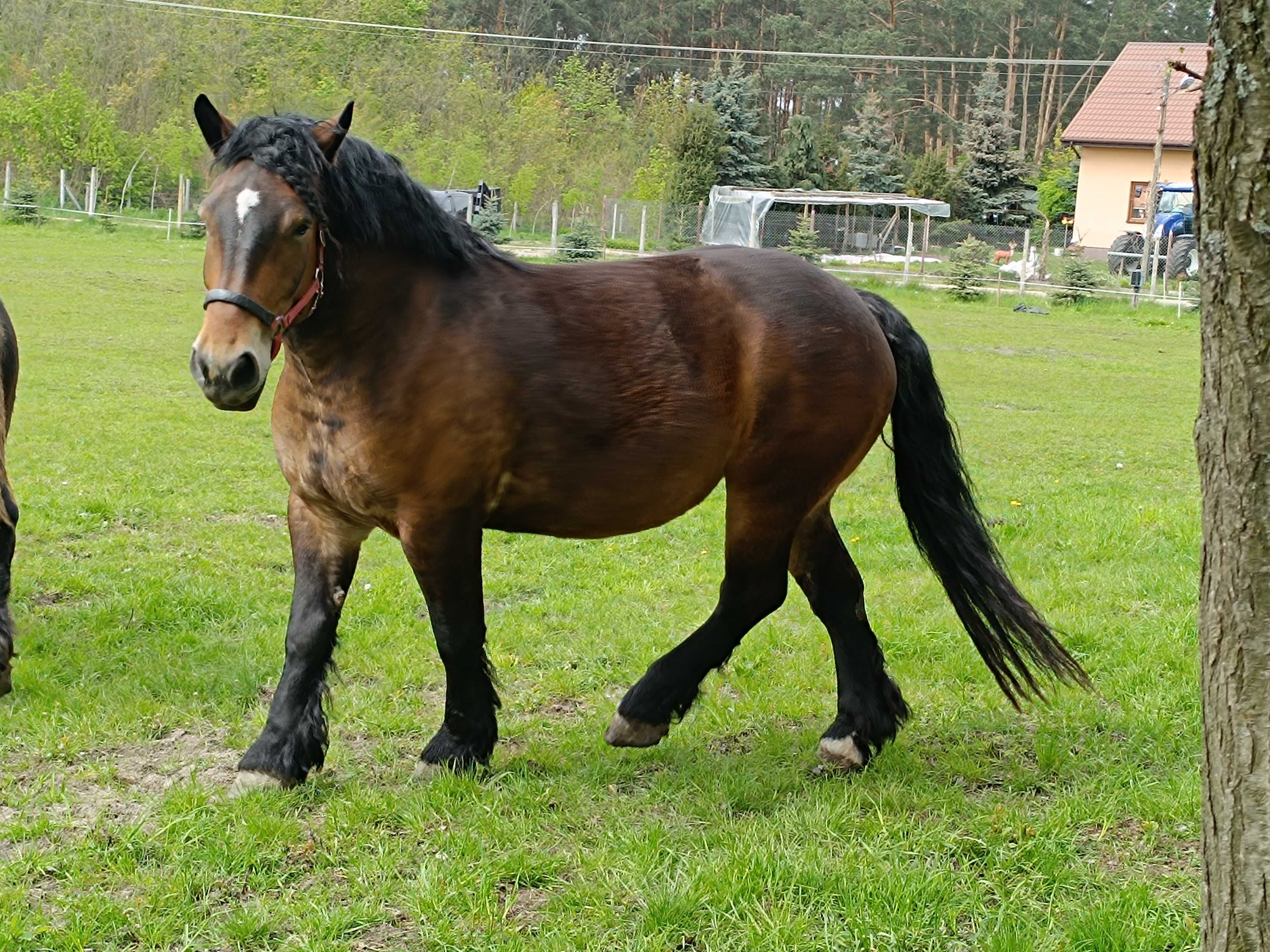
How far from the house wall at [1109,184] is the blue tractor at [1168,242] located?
2287 millimetres

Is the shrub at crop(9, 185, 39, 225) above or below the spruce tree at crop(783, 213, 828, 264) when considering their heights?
below

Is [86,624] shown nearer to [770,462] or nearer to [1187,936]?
[770,462]

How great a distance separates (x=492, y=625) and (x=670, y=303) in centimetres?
231

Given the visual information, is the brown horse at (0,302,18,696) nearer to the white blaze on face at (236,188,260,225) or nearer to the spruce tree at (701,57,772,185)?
the white blaze on face at (236,188,260,225)

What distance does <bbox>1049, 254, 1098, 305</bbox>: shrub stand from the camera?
28.0m

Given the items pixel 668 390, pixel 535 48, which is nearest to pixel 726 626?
pixel 668 390

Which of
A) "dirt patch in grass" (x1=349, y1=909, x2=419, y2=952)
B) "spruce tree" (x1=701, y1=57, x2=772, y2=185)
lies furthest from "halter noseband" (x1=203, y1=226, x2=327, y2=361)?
"spruce tree" (x1=701, y1=57, x2=772, y2=185)

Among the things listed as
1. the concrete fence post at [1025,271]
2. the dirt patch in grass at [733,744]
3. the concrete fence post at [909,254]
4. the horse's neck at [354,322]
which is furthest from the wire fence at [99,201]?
the dirt patch in grass at [733,744]

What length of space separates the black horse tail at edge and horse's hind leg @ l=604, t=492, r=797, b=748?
0.69 metres

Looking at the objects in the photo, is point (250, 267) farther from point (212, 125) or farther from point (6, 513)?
point (6, 513)

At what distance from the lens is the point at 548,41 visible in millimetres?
46312

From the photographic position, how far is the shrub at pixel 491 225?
1259 inches

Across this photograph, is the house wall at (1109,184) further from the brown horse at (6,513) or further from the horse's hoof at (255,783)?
the horse's hoof at (255,783)

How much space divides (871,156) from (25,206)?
1235 inches
